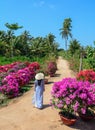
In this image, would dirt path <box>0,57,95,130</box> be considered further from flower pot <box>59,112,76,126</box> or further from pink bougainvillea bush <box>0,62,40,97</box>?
pink bougainvillea bush <box>0,62,40,97</box>

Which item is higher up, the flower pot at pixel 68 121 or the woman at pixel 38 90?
the woman at pixel 38 90

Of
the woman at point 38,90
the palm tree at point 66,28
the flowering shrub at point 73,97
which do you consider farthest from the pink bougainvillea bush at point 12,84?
the palm tree at point 66,28

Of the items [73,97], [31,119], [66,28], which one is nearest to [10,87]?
[31,119]

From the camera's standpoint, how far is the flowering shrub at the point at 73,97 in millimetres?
10141

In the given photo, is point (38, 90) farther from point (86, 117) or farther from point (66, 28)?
point (66, 28)

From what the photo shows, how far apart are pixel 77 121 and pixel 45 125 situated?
1268 millimetres

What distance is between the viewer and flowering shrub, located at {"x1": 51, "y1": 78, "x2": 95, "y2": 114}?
10.1 meters

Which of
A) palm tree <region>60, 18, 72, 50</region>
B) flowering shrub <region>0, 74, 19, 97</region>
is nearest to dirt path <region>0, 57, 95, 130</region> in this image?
flowering shrub <region>0, 74, 19, 97</region>

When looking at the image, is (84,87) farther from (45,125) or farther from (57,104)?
(45,125)

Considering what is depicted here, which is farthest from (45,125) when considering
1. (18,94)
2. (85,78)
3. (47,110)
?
(85,78)

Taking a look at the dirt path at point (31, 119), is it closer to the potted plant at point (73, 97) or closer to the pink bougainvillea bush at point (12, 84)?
the potted plant at point (73, 97)

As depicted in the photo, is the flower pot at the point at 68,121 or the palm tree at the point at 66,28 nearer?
the flower pot at the point at 68,121

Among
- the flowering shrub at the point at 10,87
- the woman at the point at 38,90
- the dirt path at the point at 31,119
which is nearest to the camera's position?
the dirt path at the point at 31,119

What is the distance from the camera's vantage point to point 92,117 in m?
10.8
